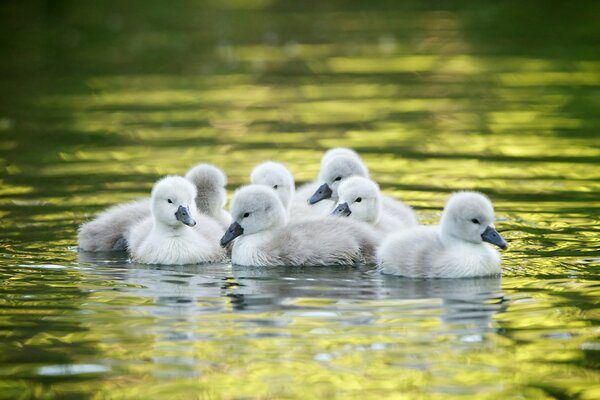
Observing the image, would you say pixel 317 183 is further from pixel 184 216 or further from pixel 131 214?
pixel 184 216

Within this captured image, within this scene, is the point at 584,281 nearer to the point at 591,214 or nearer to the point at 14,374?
the point at 591,214

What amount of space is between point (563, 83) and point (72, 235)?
9130mm

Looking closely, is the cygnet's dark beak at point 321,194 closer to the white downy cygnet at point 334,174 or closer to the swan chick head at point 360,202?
the white downy cygnet at point 334,174

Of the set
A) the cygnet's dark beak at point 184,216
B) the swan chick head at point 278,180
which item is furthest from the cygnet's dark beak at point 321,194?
the cygnet's dark beak at point 184,216

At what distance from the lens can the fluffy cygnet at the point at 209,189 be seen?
35.4 ft

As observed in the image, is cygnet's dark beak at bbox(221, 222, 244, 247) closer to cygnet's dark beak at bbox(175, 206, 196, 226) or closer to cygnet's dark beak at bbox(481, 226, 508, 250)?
cygnet's dark beak at bbox(175, 206, 196, 226)

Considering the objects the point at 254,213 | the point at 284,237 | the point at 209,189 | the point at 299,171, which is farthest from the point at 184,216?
the point at 299,171

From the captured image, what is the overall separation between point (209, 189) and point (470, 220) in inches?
93.9

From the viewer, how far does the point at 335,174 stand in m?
11.1

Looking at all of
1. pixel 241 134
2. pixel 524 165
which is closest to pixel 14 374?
pixel 524 165

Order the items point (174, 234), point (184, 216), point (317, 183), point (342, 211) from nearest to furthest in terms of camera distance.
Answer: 1. point (184, 216)
2. point (174, 234)
3. point (342, 211)
4. point (317, 183)

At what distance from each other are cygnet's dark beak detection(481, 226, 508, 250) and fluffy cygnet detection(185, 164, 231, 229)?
2371 mm

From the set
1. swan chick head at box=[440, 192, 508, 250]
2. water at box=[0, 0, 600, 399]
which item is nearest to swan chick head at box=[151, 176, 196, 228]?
water at box=[0, 0, 600, 399]

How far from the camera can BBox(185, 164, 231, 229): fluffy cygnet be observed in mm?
10805
